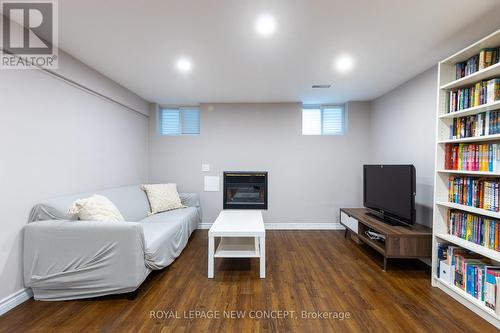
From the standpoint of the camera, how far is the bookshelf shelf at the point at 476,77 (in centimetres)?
159

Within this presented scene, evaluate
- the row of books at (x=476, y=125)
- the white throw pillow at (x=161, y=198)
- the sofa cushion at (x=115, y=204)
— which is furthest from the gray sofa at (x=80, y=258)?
the row of books at (x=476, y=125)

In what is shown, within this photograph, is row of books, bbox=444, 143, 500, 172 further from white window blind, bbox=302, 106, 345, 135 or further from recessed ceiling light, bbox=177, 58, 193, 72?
recessed ceiling light, bbox=177, 58, 193, 72

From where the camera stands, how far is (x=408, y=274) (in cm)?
233

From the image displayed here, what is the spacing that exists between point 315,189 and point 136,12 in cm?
354

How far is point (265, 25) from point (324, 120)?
2.72 metres

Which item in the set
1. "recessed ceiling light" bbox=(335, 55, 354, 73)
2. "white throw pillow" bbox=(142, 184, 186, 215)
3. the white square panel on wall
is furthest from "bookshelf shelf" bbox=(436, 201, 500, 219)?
"white throw pillow" bbox=(142, 184, 186, 215)

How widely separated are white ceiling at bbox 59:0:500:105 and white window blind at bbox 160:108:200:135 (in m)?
1.08

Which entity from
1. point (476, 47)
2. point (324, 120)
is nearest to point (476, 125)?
point (476, 47)

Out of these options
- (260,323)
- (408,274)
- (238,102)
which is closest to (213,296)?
(260,323)

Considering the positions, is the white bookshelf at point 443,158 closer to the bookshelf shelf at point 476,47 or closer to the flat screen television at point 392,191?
the bookshelf shelf at point 476,47

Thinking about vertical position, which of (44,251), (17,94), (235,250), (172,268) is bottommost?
(172,268)

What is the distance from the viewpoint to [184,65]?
2406 millimetres

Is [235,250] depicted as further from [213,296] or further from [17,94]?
[17,94]

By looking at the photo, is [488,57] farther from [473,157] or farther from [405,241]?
[405,241]
